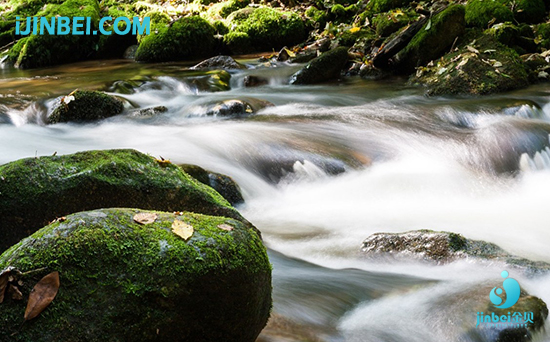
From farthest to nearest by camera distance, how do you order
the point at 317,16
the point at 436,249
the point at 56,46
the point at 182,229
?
the point at 317,16, the point at 56,46, the point at 436,249, the point at 182,229

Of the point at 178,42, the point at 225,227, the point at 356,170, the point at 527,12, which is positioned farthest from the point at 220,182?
the point at 178,42

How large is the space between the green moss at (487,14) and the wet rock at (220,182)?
26.4ft

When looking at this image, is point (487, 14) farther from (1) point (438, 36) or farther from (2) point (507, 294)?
(2) point (507, 294)

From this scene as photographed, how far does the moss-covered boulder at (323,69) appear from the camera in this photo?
10.4 m

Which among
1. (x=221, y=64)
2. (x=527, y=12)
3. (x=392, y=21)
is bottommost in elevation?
(x=221, y=64)

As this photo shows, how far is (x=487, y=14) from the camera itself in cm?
1109

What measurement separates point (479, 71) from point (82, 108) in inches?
242

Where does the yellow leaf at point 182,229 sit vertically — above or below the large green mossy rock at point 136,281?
above

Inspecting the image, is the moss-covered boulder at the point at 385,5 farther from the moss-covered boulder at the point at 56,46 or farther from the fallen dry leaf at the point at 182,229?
the fallen dry leaf at the point at 182,229

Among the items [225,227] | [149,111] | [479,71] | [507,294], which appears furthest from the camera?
[479,71]

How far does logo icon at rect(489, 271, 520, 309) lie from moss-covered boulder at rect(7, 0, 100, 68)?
44.3 feet

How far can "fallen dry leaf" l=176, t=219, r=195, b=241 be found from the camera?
2.35 metres

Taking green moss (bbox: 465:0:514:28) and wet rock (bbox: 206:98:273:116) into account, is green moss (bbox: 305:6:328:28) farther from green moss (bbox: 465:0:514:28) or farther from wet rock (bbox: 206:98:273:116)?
wet rock (bbox: 206:98:273:116)

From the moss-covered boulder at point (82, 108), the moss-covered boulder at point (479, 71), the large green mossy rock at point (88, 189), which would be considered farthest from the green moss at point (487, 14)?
the large green mossy rock at point (88, 189)
